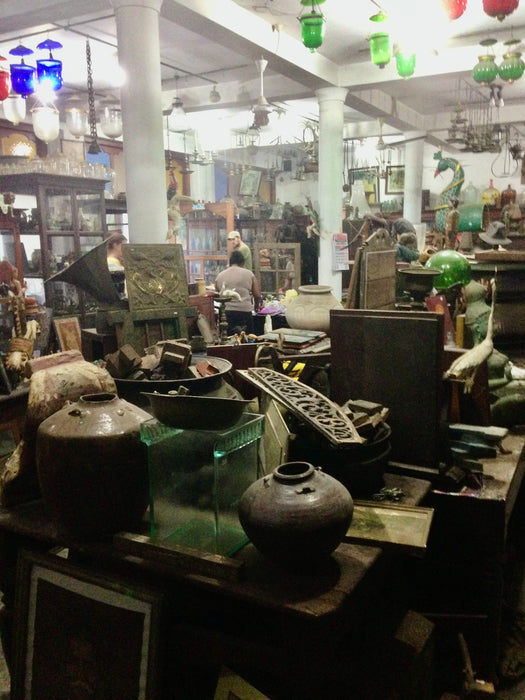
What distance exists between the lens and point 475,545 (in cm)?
217

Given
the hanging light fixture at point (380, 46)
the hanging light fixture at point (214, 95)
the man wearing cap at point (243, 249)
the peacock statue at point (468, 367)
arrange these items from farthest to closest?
the hanging light fixture at point (214, 95), the man wearing cap at point (243, 249), the hanging light fixture at point (380, 46), the peacock statue at point (468, 367)

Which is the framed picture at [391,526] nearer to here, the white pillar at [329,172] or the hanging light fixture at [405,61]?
the hanging light fixture at [405,61]

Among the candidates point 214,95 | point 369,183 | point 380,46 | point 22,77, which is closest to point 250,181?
point 369,183

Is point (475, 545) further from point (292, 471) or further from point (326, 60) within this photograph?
point (326, 60)

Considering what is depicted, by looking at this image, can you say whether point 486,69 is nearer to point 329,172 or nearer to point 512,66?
point 512,66

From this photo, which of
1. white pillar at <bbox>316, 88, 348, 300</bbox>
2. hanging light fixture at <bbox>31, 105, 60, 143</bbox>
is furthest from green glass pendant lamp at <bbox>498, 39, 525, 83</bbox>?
hanging light fixture at <bbox>31, 105, 60, 143</bbox>

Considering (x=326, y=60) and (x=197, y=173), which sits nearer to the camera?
(x=326, y=60)

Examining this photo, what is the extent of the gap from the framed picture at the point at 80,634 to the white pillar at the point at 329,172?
19.7 ft

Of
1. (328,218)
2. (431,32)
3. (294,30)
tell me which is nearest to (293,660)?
(431,32)

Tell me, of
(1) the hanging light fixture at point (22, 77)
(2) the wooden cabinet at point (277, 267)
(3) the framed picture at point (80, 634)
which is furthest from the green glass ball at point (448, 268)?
(2) the wooden cabinet at point (277, 267)

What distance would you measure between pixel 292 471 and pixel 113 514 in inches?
21.2

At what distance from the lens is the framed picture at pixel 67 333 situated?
15.9 ft

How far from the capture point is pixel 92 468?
1.69 metres

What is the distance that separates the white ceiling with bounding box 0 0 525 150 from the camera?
4.89m
